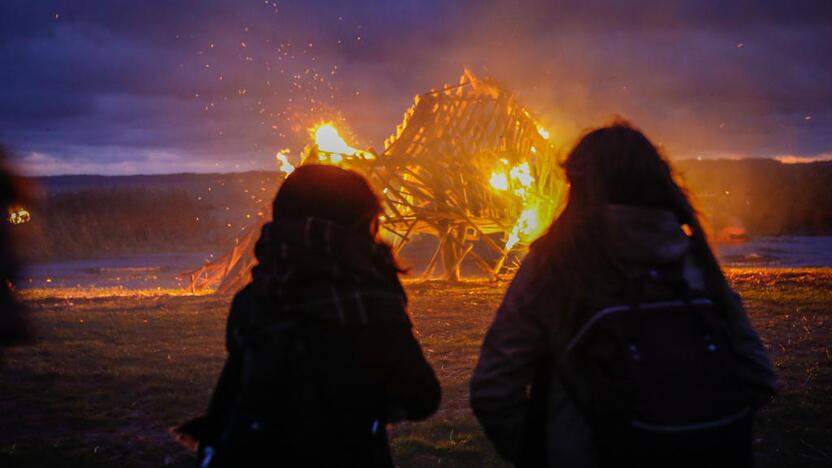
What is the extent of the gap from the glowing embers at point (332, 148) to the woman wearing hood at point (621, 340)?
945 centimetres

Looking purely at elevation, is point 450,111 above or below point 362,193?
above

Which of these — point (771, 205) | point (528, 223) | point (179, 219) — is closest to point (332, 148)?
point (528, 223)

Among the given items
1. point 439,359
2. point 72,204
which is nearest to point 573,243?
point 439,359

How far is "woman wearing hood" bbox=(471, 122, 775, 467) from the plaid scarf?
394 millimetres

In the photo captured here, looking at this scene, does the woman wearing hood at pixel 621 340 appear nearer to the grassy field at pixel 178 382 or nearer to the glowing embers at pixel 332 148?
the grassy field at pixel 178 382

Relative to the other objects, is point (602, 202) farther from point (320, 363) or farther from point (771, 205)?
point (771, 205)

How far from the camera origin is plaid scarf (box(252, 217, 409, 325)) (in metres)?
1.97

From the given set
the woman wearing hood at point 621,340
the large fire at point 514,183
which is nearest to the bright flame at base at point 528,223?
the large fire at point 514,183

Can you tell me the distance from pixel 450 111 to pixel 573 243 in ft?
33.2

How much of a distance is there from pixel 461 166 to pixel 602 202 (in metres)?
9.62

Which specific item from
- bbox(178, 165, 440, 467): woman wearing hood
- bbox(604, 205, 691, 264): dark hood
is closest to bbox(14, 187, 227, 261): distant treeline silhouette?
bbox(178, 165, 440, 467): woman wearing hood

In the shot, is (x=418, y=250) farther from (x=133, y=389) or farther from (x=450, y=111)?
(x=133, y=389)

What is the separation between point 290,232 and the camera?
6.63 feet

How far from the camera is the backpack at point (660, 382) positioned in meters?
1.73
